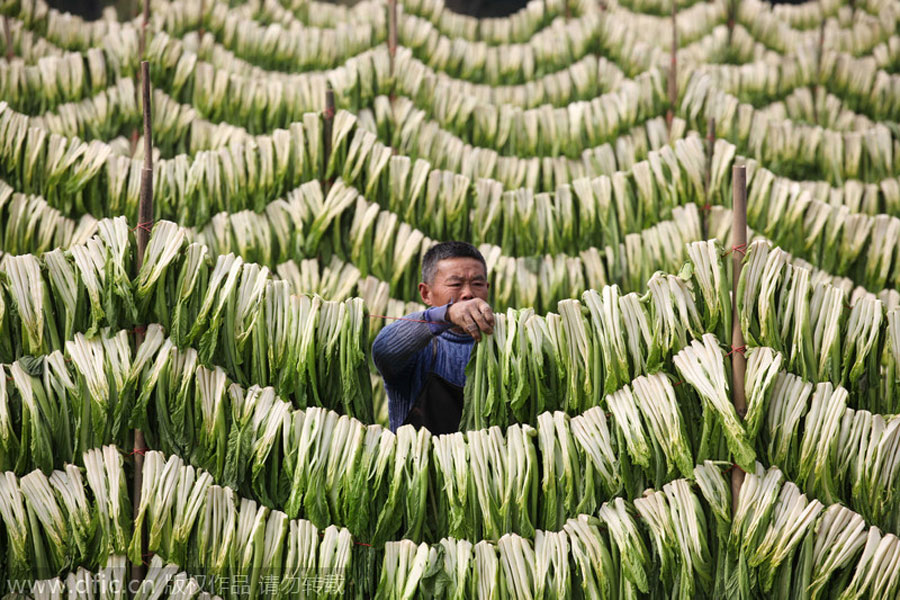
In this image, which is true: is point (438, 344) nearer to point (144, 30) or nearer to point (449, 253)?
point (449, 253)

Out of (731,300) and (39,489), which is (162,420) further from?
(731,300)

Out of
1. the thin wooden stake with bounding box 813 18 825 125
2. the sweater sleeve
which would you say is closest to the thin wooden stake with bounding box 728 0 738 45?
the thin wooden stake with bounding box 813 18 825 125

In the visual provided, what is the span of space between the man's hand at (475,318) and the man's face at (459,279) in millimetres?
482

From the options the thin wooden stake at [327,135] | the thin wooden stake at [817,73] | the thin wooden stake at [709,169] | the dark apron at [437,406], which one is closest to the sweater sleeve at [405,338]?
the dark apron at [437,406]

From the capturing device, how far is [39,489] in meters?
2.40

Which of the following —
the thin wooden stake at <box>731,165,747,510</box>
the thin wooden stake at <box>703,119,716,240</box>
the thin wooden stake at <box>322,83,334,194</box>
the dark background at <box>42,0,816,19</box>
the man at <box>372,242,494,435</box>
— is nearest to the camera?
the thin wooden stake at <box>731,165,747,510</box>

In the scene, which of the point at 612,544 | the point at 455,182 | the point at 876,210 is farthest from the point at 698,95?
the point at 612,544

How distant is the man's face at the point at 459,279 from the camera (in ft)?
10.2

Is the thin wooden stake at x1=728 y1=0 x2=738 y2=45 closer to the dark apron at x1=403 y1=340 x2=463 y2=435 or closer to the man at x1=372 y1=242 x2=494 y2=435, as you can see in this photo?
the man at x1=372 y1=242 x2=494 y2=435

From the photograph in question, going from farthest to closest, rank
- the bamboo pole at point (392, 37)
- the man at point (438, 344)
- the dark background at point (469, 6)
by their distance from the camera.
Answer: the dark background at point (469, 6) → the bamboo pole at point (392, 37) → the man at point (438, 344)

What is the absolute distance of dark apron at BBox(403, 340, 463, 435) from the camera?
289 cm

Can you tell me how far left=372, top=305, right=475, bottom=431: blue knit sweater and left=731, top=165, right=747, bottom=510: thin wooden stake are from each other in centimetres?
72

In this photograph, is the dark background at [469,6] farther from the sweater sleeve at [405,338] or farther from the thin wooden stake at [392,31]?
the sweater sleeve at [405,338]

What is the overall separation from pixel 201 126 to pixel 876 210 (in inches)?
112
